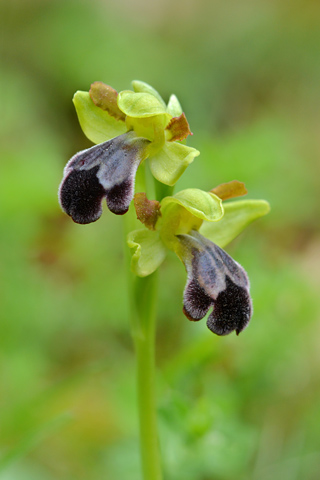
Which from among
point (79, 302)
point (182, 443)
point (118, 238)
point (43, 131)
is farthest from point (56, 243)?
point (182, 443)

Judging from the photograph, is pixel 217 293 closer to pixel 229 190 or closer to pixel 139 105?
pixel 229 190

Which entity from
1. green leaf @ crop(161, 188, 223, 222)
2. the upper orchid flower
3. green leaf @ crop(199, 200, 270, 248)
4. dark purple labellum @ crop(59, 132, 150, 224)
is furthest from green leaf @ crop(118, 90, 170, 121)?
green leaf @ crop(199, 200, 270, 248)

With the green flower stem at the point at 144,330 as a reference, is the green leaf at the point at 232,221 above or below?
above

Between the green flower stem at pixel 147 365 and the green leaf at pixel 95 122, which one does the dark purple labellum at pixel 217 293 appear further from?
the green leaf at pixel 95 122

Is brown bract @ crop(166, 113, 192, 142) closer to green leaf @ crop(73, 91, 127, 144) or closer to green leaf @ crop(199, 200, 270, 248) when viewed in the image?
green leaf @ crop(73, 91, 127, 144)

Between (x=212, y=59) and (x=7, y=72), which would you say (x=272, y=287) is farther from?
(x=212, y=59)

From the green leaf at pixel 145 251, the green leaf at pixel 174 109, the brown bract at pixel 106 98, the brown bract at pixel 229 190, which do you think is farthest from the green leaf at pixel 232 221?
the brown bract at pixel 106 98
